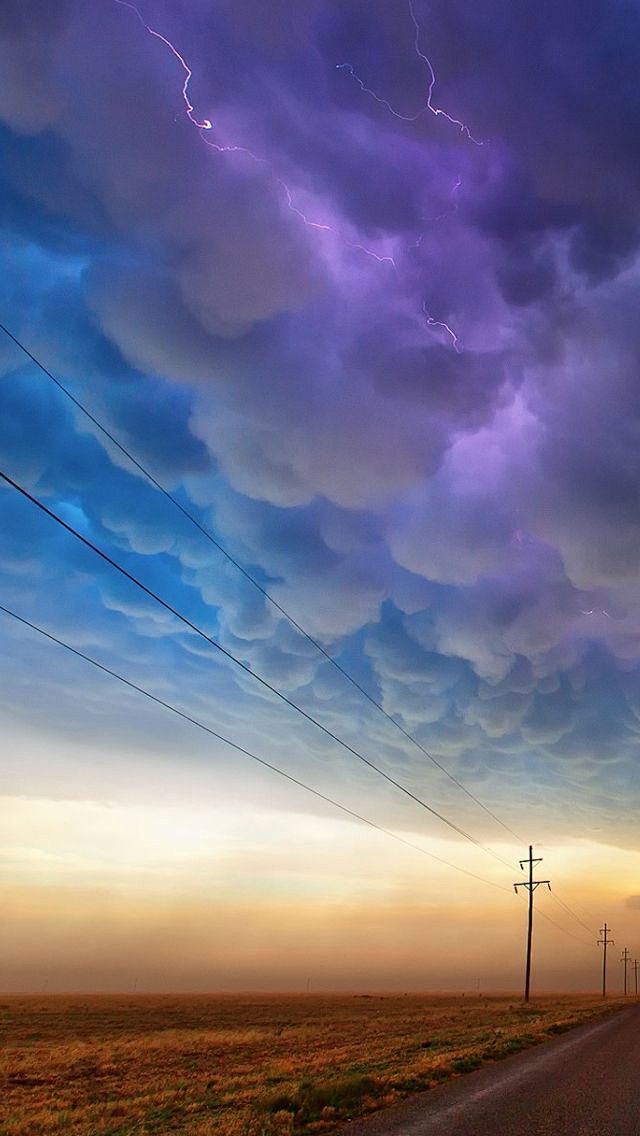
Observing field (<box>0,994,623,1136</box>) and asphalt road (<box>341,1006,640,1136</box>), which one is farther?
field (<box>0,994,623,1136</box>)

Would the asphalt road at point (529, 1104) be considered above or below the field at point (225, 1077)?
above

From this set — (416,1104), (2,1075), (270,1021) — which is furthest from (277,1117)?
(270,1021)

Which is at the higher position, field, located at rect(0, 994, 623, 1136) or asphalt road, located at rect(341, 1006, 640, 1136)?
asphalt road, located at rect(341, 1006, 640, 1136)

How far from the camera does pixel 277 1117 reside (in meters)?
13.9

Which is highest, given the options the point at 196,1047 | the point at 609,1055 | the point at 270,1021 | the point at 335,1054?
the point at 609,1055

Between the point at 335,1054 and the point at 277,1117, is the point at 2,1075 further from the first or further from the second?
the point at 277,1117

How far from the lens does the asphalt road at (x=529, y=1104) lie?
12.4m

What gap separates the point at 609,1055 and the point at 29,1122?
18947 mm

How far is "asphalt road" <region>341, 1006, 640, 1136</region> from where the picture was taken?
40.8 feet

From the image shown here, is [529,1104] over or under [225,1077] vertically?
over

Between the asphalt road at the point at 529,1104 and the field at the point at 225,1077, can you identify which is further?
the field at the point at 225,1077

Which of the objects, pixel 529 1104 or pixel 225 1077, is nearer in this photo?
pixel 529 1104

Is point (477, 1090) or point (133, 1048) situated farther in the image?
point (133, 1048)

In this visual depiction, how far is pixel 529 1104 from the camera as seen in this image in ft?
48.5
